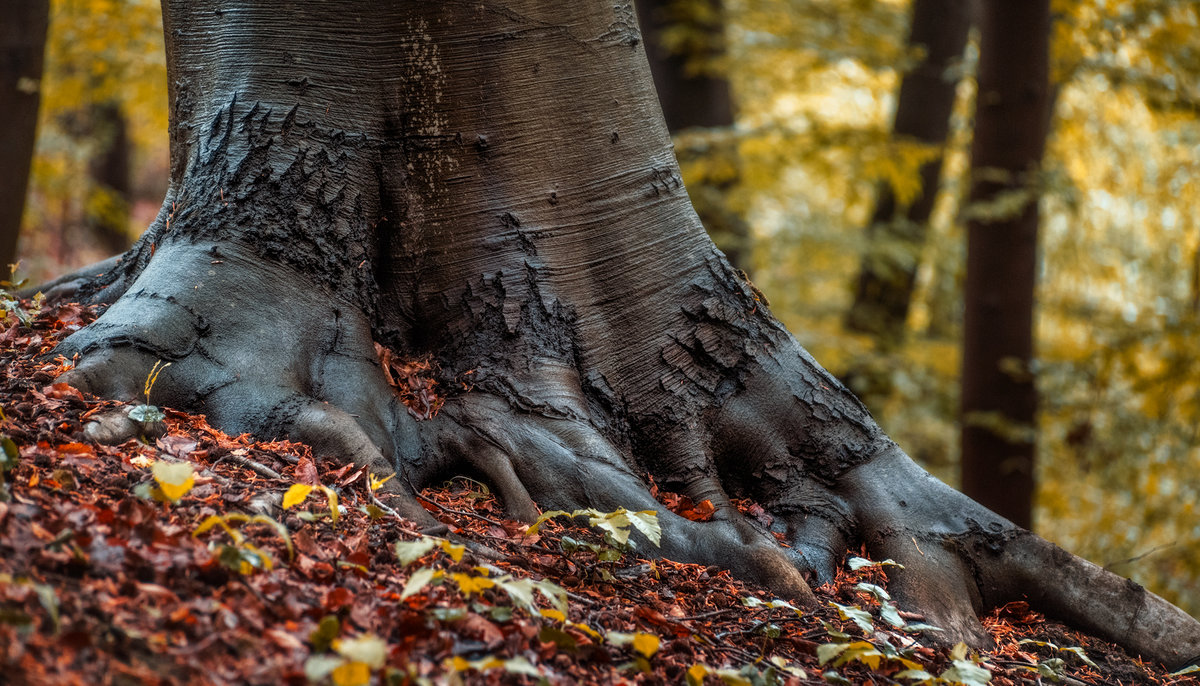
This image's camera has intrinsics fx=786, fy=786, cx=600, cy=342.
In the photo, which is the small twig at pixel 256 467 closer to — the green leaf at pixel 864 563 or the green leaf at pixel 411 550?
the green leaf at pixel 411 550

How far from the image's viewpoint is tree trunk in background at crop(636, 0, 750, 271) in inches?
301

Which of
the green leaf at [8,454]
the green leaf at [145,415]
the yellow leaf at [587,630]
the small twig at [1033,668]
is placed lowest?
the small twig at [1033,668]

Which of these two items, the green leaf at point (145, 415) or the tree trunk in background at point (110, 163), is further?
the tree trunk in background at point (110, 163)

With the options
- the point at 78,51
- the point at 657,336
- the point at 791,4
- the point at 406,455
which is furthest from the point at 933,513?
the point at 791,4

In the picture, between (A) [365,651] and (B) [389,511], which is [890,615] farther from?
(A) [365,651]

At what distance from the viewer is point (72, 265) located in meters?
12.4

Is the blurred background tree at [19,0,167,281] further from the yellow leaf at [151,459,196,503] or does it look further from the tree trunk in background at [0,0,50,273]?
the yellow leaf at [151,459,196,503]

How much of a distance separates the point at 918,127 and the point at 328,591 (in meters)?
9.75

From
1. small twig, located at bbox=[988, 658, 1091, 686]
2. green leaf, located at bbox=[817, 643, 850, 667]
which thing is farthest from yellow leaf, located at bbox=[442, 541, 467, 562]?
small twig, located at bbox=[988, 658, 1091, 686]

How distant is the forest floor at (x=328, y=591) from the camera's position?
138 centimetres

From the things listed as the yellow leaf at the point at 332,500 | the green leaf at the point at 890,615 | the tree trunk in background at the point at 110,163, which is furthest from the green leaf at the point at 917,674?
the tree trunk in background at the point at 110,163

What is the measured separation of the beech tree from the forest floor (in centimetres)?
20

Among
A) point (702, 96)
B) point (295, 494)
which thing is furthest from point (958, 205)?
point (295, 494)

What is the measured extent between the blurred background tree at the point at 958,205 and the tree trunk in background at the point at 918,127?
0.12ft
